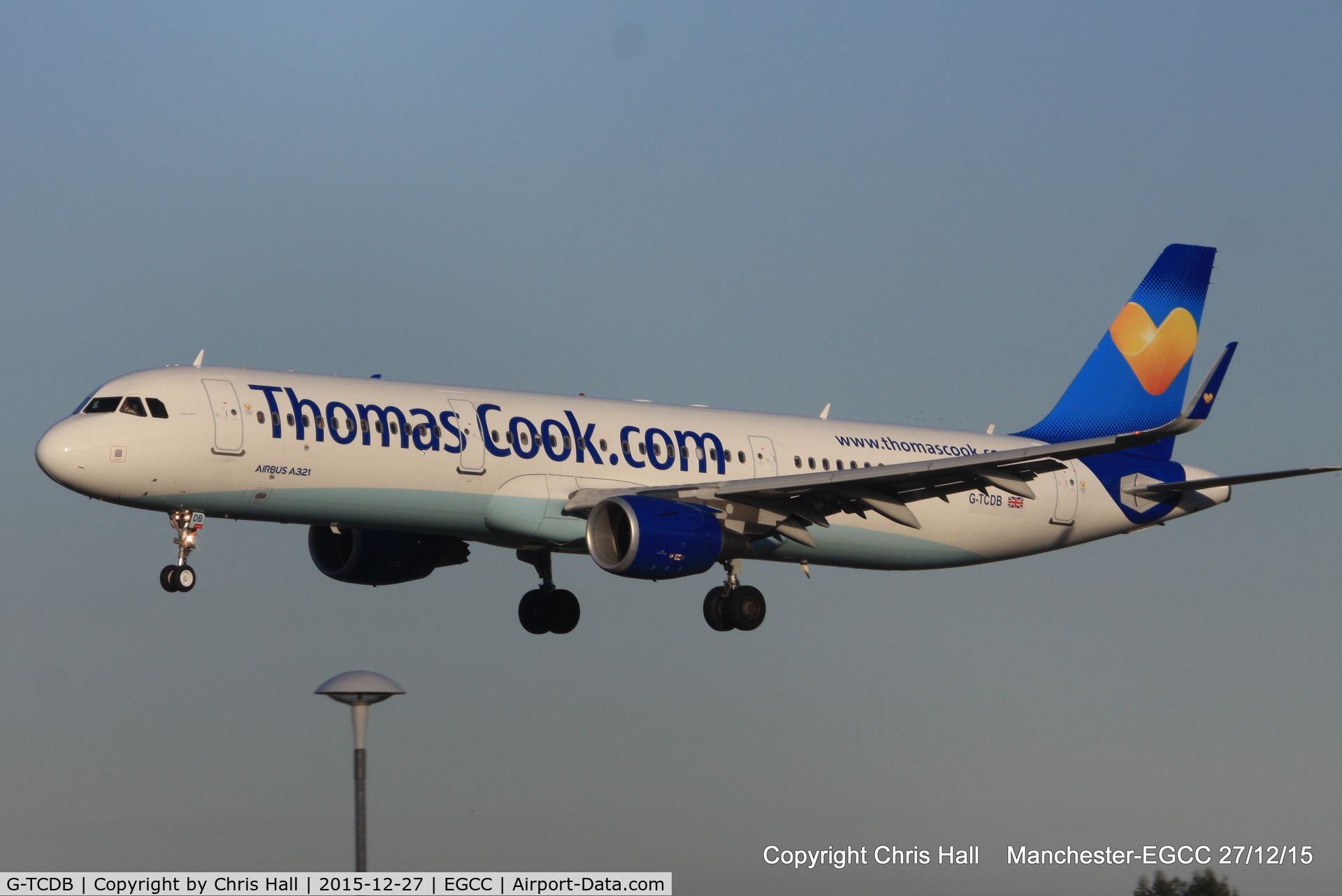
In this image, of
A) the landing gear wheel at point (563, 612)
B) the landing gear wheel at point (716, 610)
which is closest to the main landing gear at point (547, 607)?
the landing gear wheel at point (563, 612)

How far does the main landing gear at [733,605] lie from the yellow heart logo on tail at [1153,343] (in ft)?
46.5

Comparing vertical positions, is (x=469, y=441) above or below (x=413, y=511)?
above

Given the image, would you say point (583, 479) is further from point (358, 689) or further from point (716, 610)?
point (358, 689)

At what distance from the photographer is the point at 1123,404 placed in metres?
49.4

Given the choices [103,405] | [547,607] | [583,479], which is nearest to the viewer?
[103,405]

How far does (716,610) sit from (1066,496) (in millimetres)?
10053

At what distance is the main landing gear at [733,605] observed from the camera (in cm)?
4144

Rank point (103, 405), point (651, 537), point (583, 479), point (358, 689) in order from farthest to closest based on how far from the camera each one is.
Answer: point (583, 479) < point (651, 537) < point (103, 405) < point (358, 689)

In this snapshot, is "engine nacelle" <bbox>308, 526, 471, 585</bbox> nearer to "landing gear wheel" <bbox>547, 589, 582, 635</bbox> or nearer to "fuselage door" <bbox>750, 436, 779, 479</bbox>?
"landing gear wheel" <bbox>547, 589, 582, 635</bbox>

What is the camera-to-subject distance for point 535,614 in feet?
145

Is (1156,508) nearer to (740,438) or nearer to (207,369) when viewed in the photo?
(740,438)

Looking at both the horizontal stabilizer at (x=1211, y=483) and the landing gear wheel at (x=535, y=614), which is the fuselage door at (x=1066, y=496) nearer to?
the horizontal stabilizer at (x=1211, y=483)

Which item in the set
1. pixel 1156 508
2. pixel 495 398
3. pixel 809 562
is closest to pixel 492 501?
pixel 495 398

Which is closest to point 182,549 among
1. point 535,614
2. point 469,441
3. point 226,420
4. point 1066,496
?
point 226,420
